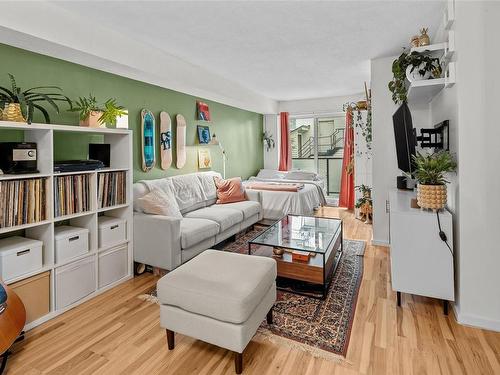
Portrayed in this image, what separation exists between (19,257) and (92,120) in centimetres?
124

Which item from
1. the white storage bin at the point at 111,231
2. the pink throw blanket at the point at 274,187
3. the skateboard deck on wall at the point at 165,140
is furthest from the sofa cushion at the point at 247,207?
the white storage bin at the point at 111,231

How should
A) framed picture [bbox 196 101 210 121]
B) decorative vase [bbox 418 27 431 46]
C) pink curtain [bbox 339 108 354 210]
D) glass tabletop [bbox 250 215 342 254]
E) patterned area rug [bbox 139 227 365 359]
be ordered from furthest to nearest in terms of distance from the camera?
1. pink curtain [bbox 339 108 354 210]
2. framed picture [bbox 196 101 210 121]
3. glass tabletop [bbox 250 215 342 254]
4. decorative vase [bbox 418 27 431 46]
5. patterned area rug [bbox 139 227 365 359]

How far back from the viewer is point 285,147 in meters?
7.12

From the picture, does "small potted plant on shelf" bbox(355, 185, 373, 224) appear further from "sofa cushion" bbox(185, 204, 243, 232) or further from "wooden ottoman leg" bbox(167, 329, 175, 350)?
"wooden ottoman leg" bbox(167, 329, 175, 350)

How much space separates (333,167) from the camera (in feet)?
23.3

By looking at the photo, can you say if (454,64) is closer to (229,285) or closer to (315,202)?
(229,285)

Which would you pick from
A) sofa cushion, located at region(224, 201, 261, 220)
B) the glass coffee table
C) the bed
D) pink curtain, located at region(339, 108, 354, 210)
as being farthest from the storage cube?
pink curtain, located at region(339, 108, 354, 210)

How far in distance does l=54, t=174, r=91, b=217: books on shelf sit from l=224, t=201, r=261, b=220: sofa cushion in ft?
6.49

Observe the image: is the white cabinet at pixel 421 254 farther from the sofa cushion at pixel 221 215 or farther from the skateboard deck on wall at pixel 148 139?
the skateboard deck on wall at pixel 148 139

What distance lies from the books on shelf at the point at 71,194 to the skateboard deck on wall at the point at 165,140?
1504 mm

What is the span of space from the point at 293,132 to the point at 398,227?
5376 millimetres

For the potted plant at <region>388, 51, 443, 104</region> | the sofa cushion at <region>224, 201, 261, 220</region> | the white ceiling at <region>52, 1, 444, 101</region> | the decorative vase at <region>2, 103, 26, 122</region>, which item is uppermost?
the white ceiling at <region>52, 1, 444, 101</region>

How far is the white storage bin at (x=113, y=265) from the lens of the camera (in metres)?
2.65

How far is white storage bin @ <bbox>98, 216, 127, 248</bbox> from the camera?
2.67 m
